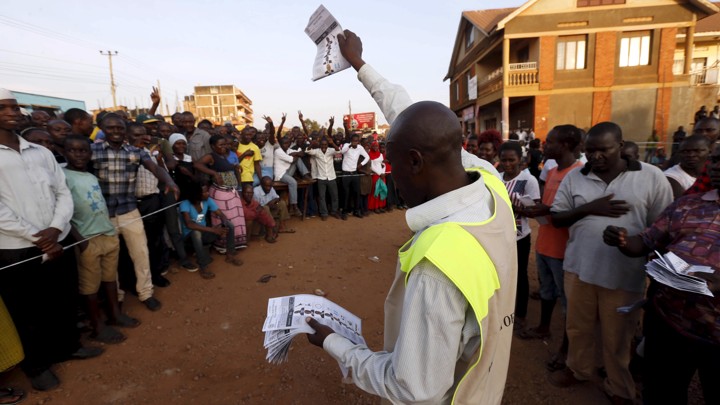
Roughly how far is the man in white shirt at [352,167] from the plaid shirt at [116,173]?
5312mm

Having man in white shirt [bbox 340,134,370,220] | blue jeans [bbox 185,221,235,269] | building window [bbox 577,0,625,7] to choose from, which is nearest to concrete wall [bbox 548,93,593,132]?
building window [bbox 577,0,625,7]

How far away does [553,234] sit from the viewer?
326cm

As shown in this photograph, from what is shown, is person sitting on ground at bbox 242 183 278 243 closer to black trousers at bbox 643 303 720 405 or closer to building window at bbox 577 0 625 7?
black trousers at bbox 643 303 720 405

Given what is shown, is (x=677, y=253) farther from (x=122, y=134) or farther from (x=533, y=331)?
(x=122, y=134)

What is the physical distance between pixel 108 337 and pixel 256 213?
339 cm

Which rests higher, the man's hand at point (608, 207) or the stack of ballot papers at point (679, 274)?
the man's hand at point (608, 207)

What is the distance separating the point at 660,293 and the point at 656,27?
20.6m

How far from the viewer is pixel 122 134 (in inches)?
157

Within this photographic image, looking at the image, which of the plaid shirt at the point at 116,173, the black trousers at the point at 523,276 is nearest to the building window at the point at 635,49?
the black trousers at the point at 523,276

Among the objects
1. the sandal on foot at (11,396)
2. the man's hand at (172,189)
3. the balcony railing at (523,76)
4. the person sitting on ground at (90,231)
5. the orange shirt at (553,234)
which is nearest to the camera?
the sandal on foot at (11,396)

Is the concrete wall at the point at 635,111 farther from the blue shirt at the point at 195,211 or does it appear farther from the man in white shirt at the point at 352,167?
the blue shirt at the point at 195,211

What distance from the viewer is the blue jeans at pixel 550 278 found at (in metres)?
3.29

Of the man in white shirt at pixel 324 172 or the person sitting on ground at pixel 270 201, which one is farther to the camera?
the man in white shirt at pixel 324 172

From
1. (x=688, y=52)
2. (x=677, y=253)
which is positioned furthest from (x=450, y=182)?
(x=688, y=52)
